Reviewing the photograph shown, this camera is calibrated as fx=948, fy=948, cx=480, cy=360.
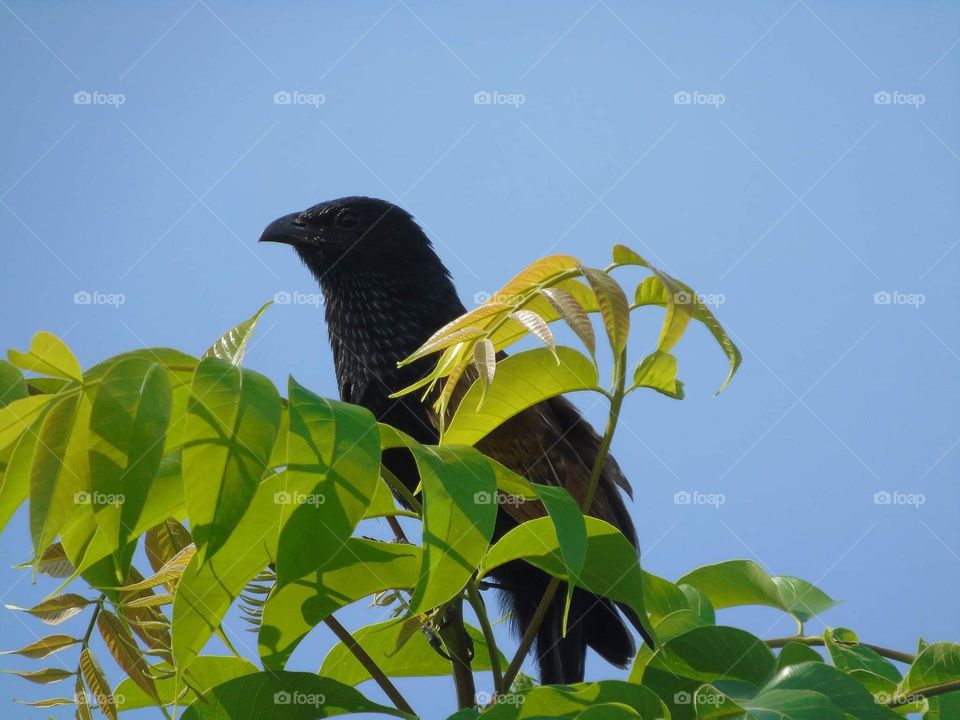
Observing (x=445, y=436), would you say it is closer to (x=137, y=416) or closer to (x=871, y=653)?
(x=137, y=416)

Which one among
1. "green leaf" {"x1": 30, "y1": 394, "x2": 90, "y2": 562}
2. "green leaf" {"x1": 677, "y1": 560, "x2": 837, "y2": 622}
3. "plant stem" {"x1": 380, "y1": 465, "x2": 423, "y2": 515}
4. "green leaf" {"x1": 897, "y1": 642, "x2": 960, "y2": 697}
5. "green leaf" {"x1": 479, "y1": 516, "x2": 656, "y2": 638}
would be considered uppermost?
"green leaf" {"x1": 30, "y1": 394, "x2": 90, "y2": 562}

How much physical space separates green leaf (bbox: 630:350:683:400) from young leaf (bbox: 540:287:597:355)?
26 cm

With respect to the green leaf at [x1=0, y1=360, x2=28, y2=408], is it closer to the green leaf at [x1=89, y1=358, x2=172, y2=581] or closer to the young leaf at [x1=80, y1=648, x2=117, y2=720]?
the green leaf at [x1=89, y1=358, x2=172, y2=581]

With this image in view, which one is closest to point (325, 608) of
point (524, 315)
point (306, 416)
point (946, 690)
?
point (306, 416)

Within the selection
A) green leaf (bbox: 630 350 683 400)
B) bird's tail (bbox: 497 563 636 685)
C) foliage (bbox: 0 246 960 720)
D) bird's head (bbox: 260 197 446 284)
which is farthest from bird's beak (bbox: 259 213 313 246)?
green leaf (bbox: 630 350 683 400)

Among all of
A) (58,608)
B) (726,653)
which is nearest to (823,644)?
(726,653)

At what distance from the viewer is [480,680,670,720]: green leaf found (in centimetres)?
102

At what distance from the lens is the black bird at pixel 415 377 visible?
226 centimetres

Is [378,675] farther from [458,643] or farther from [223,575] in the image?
[223,575]

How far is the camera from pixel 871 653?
1.30m

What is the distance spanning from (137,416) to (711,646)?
2.24ft

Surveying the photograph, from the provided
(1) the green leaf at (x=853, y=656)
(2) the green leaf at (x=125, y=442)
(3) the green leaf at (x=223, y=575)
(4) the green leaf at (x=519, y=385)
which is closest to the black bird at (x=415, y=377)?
(1) the green leaf at (x=853, y=656)

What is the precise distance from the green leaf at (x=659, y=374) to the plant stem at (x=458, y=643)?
0.35m

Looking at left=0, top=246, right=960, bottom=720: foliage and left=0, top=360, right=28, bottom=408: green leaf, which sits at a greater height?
left=0, top=360, right=28, bottom=408: green leaf
